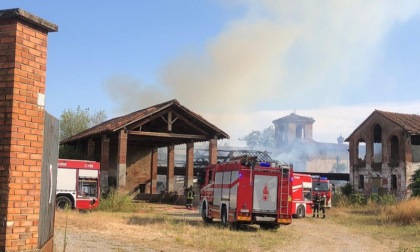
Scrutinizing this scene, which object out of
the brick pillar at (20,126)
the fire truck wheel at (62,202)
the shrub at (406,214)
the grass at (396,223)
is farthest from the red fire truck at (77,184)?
the brick pillar at (20,126)

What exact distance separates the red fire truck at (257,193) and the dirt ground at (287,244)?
1.03 meters

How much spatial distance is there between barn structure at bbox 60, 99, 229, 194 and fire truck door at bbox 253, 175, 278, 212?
11.6 metres

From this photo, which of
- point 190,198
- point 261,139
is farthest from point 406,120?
point 261,139

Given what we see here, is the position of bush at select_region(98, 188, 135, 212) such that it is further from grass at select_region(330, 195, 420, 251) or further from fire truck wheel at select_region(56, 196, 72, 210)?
grass at select_region(330, 195, 420, 251)

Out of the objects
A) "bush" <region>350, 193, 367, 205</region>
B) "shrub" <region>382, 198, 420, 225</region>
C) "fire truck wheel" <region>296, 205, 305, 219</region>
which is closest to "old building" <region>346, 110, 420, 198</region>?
"bush" <region>350, 193, 367, 205</region>

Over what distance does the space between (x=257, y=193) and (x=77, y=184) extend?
955 cm

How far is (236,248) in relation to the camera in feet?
38.7

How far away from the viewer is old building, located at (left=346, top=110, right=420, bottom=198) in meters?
34.6

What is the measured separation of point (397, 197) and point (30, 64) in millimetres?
33138

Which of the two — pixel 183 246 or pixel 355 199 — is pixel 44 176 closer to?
pixel 183 246

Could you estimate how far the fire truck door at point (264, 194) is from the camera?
16.4 m

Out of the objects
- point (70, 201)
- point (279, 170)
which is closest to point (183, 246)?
point (279, 170)

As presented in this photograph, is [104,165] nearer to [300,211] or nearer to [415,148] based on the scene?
[300,211]

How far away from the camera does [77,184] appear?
21.9 meters
